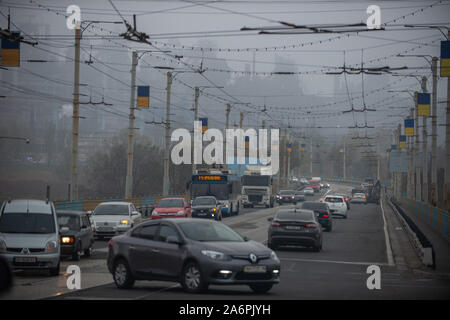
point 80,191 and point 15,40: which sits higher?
point 15,40

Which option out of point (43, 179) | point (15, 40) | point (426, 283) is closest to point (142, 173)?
point (43, 179)

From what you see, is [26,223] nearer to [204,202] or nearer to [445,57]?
[445,57]

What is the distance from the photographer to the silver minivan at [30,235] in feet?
65.0

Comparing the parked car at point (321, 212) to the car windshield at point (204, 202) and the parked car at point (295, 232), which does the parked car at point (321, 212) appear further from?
the parked car at point (295, 232)

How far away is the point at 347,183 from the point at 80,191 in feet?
330

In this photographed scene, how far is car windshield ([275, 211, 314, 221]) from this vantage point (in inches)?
1193

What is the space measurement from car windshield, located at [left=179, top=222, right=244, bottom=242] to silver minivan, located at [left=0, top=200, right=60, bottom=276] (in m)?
4.97

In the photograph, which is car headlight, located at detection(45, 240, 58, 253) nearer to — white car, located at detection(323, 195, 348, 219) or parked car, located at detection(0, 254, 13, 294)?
parked car, located at detection(0, 254, 13, 294)

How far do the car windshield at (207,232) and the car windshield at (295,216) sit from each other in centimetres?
1320

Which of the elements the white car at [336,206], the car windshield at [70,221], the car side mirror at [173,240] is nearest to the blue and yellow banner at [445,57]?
the car windshield at [70,221]

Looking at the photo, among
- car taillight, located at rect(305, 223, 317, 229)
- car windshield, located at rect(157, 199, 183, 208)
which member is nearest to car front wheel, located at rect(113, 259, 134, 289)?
car taillight, located at rect(305, 223, 317, 229)

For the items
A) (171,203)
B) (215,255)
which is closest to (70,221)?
(215,255)
